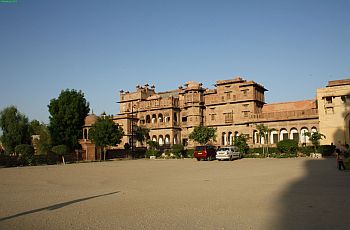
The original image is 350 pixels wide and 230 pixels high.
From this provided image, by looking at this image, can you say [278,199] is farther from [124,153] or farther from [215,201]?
[124,153]

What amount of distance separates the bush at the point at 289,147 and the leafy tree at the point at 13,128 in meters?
43.1

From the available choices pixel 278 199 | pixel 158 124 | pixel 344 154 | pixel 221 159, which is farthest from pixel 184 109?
pixel 278 199

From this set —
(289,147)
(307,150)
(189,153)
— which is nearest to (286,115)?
(289,147)

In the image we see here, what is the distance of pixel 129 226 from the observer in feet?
22.7

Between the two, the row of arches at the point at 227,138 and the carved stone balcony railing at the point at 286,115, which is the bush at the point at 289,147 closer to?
the carved stone balcony railing at the point at 286,115

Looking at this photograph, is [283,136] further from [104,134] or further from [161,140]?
[104,134]

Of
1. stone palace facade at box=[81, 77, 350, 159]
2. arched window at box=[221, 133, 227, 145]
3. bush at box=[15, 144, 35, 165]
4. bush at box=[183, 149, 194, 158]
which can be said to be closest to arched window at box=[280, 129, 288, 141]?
stone palace facade at box=[81, 77, 350, 159]

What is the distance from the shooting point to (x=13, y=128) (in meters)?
59.9

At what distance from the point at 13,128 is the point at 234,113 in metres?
37.0

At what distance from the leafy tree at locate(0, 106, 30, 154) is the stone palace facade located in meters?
13.6

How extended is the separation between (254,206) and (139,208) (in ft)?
9.56

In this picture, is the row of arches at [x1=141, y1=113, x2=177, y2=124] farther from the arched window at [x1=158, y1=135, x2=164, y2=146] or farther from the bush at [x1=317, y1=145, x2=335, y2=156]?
the bush at [x1=317, y1=145, x2=335, y2=156]

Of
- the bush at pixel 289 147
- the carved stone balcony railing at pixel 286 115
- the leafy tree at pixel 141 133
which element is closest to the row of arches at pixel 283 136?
the carved stone balcony railing at pixel 286 115

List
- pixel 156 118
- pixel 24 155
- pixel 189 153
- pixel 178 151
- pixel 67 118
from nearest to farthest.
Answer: pixel 24 155
pixel 178 151
pixel 189 153
pixel 67 118
pixel 156 118
